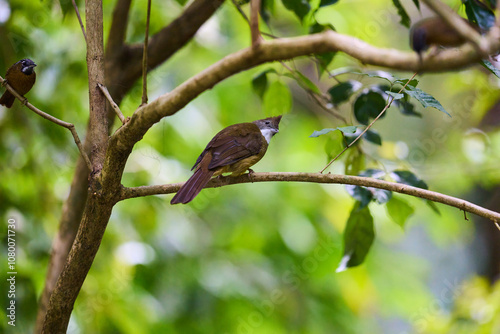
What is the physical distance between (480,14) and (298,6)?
2.62ft

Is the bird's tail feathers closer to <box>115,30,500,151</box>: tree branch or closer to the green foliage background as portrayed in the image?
<box>115,30,500,151</box>: tree branch

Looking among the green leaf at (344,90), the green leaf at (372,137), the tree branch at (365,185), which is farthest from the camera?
the green leaf at (344,90)

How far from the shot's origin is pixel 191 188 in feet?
5.82

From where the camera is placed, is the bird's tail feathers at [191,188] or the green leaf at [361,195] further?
the green leaf at [361,195]

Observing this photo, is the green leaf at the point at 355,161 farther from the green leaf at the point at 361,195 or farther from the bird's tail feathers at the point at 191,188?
the bird's tail feathers at the point at 191,188

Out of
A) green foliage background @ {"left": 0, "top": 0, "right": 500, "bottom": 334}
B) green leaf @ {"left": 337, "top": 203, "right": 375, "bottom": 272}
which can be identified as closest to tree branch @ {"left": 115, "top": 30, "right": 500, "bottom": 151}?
green leaf @ {"left": 337, "top": 203, "right": 375, "bottom": 272}

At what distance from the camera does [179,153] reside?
147 inches

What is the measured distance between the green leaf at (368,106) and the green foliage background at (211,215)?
33 cm

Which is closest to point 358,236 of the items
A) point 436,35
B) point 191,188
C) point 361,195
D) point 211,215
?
point 361,195

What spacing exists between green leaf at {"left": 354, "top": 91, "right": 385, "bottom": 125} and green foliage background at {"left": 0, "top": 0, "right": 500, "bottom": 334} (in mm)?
333

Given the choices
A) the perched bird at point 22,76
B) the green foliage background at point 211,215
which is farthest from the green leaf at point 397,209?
the perched bird at point 22,76

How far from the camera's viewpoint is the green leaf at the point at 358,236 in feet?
6.52

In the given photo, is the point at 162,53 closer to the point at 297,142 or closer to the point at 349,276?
the point at 297,142

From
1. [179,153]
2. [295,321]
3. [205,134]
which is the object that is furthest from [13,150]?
[295,321]
